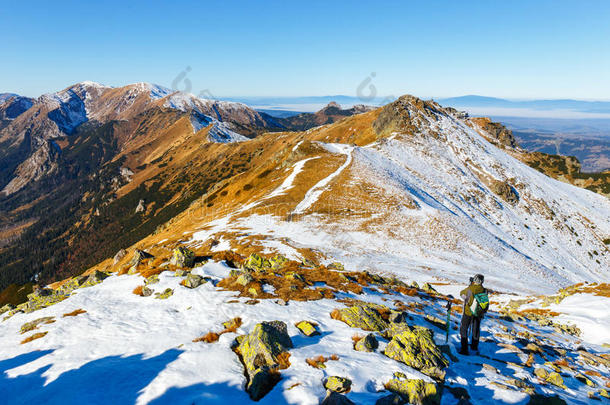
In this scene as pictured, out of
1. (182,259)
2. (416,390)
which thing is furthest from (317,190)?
(416,390)

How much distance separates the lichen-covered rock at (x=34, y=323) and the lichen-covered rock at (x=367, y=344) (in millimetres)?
18788

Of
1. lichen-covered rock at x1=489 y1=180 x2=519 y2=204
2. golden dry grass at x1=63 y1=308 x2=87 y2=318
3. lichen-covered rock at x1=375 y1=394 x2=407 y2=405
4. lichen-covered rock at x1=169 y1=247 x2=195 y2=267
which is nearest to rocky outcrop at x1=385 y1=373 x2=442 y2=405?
lichen-covered rock at x1=375 y1=394 x2=407 y2=405

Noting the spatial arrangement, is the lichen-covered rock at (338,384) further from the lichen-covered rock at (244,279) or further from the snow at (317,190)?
the snow at (317,190)

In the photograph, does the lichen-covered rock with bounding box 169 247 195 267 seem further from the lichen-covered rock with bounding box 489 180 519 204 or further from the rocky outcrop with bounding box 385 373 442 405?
the lichen-covered rock with bounding box 489 180 519 204

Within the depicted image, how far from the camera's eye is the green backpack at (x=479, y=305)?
14844 millimetres

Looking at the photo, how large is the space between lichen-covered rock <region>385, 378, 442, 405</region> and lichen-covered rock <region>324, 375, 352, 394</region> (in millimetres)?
1576

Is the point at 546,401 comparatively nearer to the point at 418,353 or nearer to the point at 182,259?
the point at 418,353

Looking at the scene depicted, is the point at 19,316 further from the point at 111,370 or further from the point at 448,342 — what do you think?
the point at 448,342

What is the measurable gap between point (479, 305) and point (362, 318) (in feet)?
20.3

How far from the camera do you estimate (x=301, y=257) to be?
41219 mm

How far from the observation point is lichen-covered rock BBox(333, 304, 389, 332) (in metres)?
16.1

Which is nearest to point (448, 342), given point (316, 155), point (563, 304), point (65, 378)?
point (65, 378)

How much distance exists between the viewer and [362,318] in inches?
653

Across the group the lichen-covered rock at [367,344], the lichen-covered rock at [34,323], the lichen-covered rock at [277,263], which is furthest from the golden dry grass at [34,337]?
the lichen-covered rock at [367,344]
